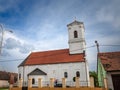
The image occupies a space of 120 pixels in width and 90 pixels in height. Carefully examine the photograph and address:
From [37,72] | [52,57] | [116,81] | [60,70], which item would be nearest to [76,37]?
[52,57]

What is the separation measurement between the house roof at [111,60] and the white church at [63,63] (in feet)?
29.1

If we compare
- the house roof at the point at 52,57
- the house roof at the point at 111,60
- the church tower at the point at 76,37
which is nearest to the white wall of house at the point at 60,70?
the house roof at the point at 52,57

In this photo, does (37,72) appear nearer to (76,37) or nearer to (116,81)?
(76,37)

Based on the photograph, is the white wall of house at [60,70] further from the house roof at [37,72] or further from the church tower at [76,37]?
the church tower at [76,37]

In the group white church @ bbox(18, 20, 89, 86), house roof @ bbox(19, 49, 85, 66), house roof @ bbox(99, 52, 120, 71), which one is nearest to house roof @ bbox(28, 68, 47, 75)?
white church @ bbox(18, 20, 89, 86)

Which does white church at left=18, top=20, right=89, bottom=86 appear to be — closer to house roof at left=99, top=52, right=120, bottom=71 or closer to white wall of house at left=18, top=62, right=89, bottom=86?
white wall of house at left=18, top=62, right=89, bottom=86

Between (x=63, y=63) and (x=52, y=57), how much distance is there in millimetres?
4342

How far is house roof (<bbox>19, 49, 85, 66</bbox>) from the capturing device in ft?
115

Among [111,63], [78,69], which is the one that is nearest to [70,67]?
[78,69]

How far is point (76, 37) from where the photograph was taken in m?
37.5

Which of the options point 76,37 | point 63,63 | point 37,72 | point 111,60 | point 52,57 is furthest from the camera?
point 52,57

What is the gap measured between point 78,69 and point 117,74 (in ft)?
46.1

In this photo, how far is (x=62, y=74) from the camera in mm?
34750

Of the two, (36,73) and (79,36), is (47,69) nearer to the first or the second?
(36,73)
